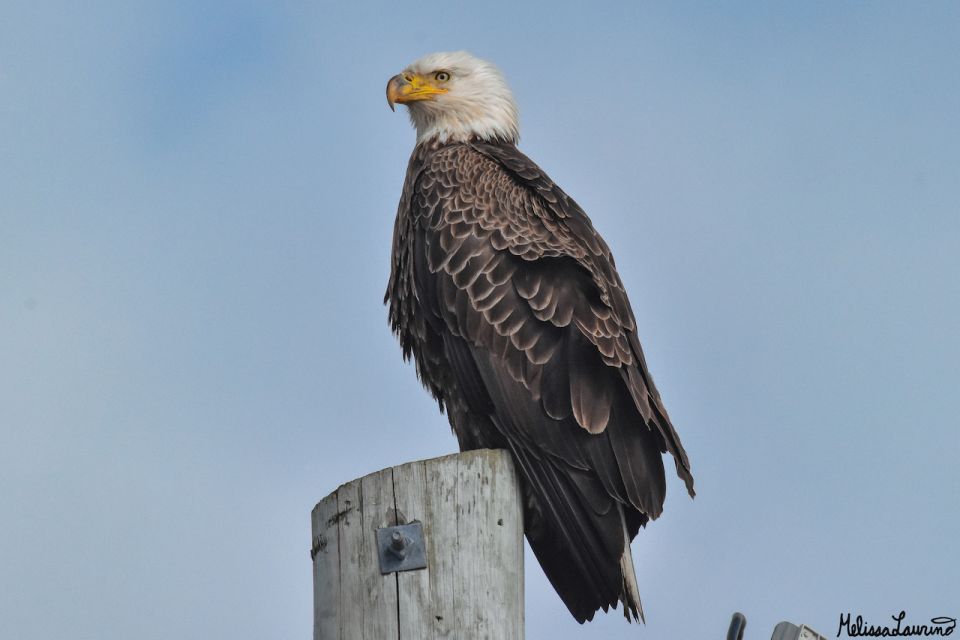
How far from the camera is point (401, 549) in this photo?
13.9ft

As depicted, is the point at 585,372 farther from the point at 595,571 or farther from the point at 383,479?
the point at 383,479

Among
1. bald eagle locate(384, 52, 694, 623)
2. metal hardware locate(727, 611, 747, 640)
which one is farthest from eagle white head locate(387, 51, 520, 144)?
metal hardware locate(727, 611, 747, 640)

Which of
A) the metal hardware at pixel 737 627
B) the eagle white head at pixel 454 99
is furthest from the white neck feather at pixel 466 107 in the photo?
the metal hardware at pixel 737 627

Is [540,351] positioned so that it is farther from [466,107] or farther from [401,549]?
[466,107]

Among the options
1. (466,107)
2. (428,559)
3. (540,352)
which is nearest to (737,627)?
(428,559)

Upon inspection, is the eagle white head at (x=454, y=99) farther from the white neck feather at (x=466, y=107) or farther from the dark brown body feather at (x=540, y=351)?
the dark brown body feather at (x=540, y=351)

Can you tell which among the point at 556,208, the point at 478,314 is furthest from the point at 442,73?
the point at 478,314

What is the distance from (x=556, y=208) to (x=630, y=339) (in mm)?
792

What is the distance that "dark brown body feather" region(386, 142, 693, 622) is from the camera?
5426 mm

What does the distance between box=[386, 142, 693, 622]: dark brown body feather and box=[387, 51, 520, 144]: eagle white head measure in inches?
22.6

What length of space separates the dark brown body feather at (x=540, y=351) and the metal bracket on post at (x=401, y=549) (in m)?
1.16

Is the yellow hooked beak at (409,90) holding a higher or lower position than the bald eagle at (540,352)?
higher

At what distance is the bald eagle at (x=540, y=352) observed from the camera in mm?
5422

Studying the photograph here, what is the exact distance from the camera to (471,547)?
4.32 metres
